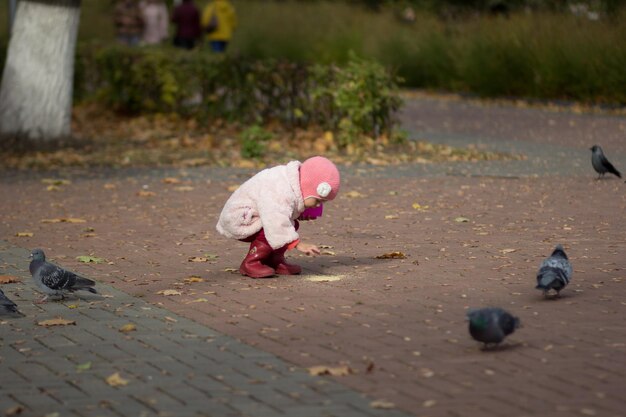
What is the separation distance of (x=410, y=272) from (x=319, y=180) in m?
1.00

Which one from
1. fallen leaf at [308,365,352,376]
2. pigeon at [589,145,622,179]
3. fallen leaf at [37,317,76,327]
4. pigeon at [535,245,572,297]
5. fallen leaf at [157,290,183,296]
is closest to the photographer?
fallen leaf at [308,365,352,376]

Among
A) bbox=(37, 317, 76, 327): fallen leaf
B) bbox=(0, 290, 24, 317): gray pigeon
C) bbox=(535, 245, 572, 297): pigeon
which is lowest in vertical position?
bbox=(37, 317, 76, 327): fallen leaf

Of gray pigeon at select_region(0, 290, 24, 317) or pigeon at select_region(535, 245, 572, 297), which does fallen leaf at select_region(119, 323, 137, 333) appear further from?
pigeon at select_region(535, 245, 572, 297)

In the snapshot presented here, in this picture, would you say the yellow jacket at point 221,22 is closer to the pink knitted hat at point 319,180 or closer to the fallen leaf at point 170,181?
the fallen leaf at point 170,181

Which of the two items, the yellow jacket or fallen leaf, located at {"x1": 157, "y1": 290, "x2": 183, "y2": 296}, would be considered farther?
the yellow jacket

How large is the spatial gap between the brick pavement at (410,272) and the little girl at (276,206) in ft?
0.79

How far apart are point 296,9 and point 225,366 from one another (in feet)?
96.7

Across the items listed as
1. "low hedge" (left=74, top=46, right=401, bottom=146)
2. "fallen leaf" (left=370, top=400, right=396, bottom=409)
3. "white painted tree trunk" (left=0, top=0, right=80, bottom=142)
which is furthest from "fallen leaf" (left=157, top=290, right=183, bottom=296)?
"white painted tree trunk" (left=0, top=0, right=80, bottom=142)

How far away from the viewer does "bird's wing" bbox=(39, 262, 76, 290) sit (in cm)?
786

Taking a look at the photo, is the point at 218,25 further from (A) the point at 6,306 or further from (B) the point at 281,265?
(A) the point at 6,306

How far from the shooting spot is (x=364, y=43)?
3017cm

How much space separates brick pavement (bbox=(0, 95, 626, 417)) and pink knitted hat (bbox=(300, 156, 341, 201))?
0.59m

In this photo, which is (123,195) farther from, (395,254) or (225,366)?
(225,366)

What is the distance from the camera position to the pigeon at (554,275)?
7.59m
